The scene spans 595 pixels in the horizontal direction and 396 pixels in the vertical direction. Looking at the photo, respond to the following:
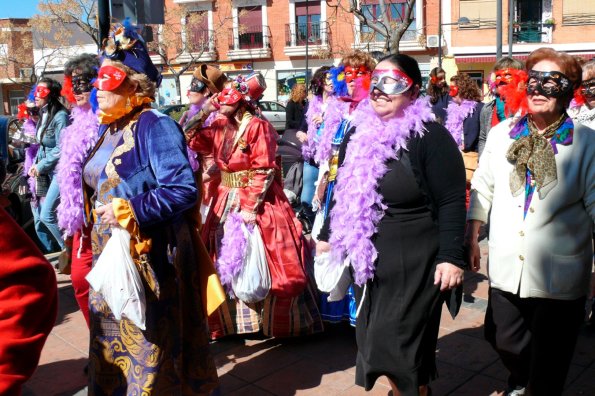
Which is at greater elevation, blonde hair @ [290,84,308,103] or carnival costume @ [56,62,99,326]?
blonde hair @ [290,84,308,103]

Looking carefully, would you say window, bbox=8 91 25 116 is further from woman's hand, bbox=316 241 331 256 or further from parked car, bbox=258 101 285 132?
woman's hand, bbox=316 241 331 256

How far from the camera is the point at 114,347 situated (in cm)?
285

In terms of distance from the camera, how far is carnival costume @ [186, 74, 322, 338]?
14.1 feet

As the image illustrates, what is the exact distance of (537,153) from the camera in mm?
2941

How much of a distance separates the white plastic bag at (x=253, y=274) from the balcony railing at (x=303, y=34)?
3230 cm

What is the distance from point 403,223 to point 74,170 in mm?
2139

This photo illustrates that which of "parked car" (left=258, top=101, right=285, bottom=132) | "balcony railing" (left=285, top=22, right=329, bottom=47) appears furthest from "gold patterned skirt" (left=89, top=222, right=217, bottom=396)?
"balcony railing" (left=285, top=22, right=329, bottom=47)

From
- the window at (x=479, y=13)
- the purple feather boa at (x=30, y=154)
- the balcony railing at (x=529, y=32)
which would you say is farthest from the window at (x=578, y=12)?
the purple feather boa at (x=30, y=154)

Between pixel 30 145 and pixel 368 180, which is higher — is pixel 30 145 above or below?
above

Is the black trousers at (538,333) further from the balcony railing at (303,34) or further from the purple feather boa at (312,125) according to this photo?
the balcony railing at (303,34)

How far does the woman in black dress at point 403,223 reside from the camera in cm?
293

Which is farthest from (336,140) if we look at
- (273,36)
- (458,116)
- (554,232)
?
(273,36)

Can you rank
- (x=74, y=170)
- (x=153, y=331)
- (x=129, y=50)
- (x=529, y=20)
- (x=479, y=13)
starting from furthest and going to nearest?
(x=529, y=20), (x=479, y=13), (x=74, y=170), (x=129, y=50), (x=153, y=331)

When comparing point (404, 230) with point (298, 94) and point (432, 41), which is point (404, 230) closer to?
point (298, 94)
